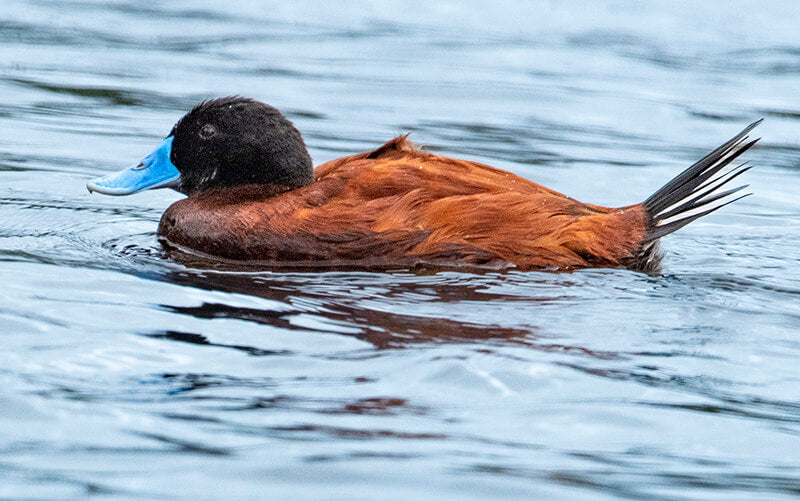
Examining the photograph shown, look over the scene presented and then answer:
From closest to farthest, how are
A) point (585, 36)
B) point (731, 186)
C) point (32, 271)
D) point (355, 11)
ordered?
point (32, 271)
point (731, 186)
point (585, 36)
point (355, 11)

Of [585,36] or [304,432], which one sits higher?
[585,36]

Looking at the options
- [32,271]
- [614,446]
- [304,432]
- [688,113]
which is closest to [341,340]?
[304,432]

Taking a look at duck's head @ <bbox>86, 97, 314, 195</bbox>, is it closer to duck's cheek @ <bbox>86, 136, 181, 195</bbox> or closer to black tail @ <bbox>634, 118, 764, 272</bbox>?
duck's cheek @ <bbox>86, 136, 181, 195</bbox>

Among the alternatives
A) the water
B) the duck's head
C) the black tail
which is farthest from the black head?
the black tail

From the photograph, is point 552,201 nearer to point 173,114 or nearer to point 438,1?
Answer: point 173,114

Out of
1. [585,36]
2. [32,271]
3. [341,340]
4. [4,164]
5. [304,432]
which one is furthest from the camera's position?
[585,36]

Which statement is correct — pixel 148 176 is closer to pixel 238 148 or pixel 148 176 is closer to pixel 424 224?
pixel 238 148

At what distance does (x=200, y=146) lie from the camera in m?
5.81

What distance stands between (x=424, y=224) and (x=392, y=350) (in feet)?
3.64

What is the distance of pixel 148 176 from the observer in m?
5.89

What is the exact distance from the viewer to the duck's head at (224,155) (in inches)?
223

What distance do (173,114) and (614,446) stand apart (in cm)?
633

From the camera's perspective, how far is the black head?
5652 mm

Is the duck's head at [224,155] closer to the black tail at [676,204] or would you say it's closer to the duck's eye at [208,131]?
the duck's eye at [208,131]
